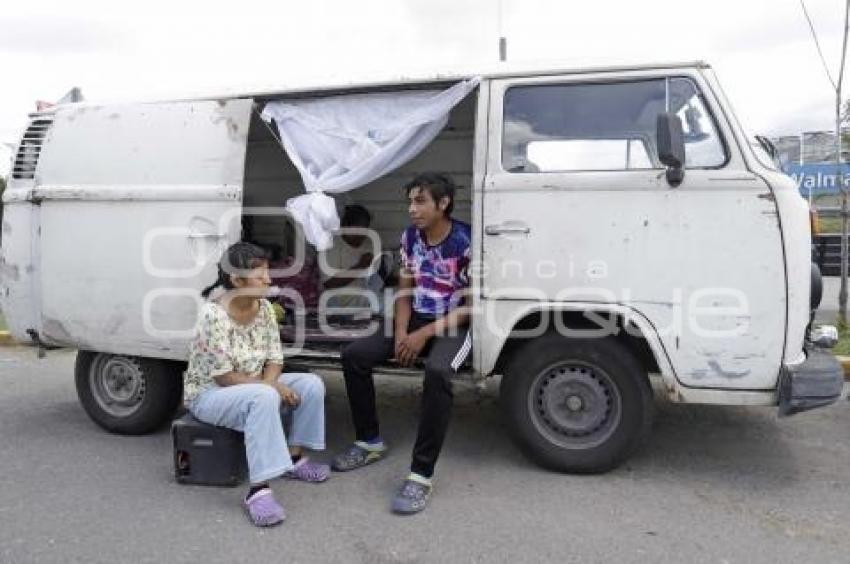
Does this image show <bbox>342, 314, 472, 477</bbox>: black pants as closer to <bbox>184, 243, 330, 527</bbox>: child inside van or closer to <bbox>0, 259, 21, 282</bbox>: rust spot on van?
<bbox>184, 243, 330, 527</bbox>: child inside van

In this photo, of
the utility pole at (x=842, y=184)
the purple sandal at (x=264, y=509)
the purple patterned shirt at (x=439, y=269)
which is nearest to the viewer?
the purple sandal at (x=264, y=509)

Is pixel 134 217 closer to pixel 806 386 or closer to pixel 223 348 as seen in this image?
pixel 223 348

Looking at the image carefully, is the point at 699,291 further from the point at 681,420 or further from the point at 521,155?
the point at 681,420

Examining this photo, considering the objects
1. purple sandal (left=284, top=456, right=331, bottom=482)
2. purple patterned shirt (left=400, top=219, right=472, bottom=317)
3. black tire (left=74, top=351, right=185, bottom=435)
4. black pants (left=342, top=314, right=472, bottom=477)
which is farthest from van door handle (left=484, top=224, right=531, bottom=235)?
black tire (left=74, top=351, right=185, bottom=435)

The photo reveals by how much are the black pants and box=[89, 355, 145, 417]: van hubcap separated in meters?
1.56

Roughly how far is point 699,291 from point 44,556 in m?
3.26

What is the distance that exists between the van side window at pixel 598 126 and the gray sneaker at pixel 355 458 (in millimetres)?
1780

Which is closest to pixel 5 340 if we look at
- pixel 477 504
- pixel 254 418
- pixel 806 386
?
pixel 254 418

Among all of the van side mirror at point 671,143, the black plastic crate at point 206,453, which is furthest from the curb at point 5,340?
the van side mirror at point 671,143

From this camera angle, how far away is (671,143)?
377 centimetres

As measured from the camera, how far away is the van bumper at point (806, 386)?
381cm

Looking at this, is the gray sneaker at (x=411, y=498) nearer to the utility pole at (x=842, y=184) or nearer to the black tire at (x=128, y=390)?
the black tire at (x=128, y=390)

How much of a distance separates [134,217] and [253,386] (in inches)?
62.9

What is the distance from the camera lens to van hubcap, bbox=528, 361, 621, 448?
13.9 feet
